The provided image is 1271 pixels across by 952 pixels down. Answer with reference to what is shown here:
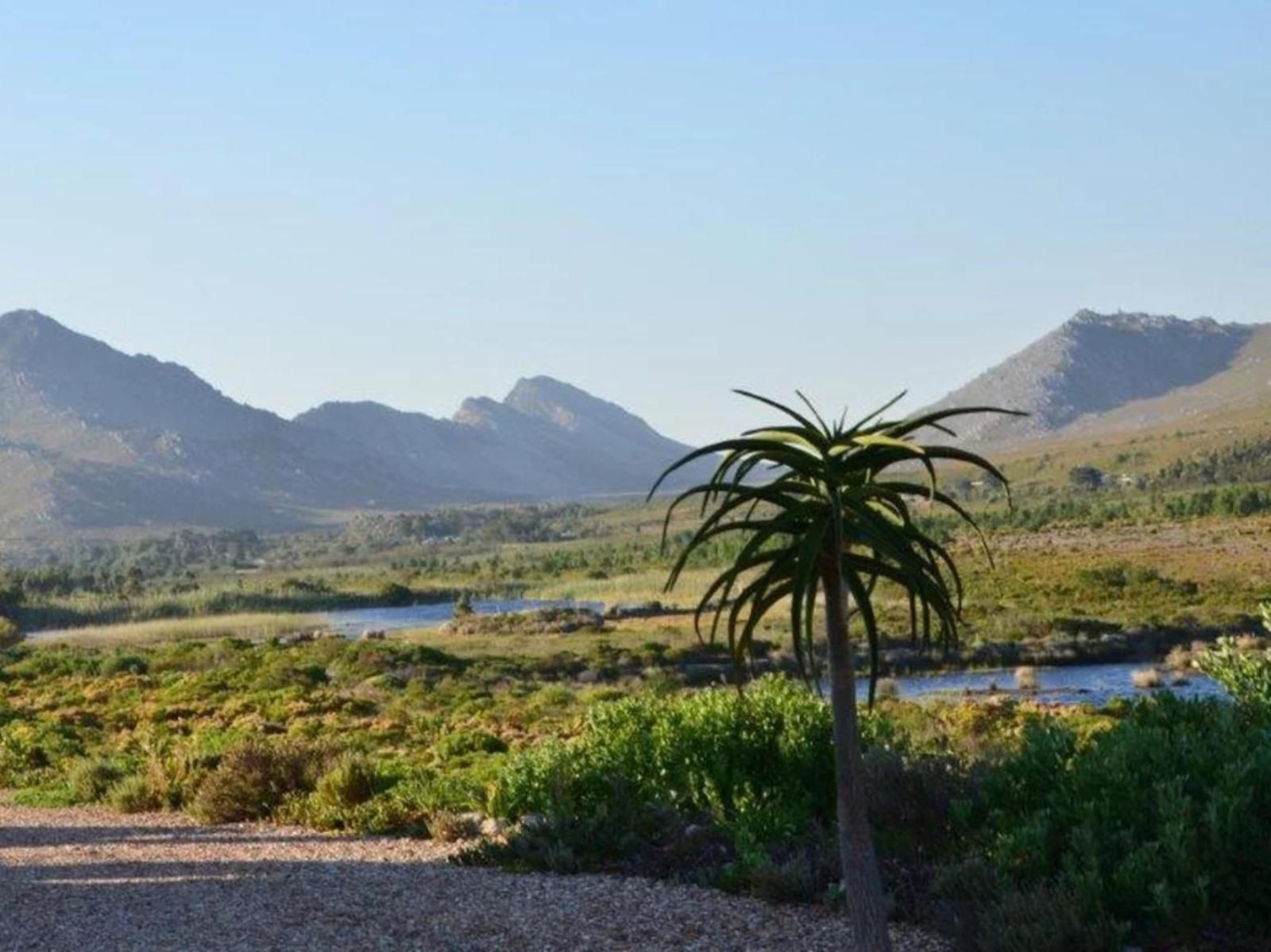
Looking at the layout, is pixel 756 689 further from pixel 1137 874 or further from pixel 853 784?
pixel 853 784

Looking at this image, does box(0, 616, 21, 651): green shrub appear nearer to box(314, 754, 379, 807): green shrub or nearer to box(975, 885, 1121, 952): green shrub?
box(314, 754, 379, 807): green shrub

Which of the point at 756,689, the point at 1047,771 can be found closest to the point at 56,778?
the point at 756,689

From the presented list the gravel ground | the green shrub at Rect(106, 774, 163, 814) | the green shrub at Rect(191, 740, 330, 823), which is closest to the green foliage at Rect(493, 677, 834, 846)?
the gravel ground

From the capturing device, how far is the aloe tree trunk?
6.24 metres

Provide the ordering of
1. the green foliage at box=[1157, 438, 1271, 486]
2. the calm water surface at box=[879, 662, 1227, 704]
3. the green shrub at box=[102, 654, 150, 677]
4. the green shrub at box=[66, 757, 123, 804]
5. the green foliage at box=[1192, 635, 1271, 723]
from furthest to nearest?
the green foliage at box=[1157, 438, 1271, 486]
the green shrub at box=[102, 654, 150, 677]
the calm water surface at box=[879, 662, 1227, 704]
the green shrub at box=[66, 757, 123, 804]
the green foliage at box=[1192, 635, 1271, 723]

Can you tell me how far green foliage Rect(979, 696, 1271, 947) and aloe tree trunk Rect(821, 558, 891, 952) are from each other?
222 centimetres

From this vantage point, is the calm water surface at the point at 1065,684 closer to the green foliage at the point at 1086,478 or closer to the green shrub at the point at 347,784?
the green shrub at the point at 347,784

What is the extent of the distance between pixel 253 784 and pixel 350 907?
5.94 m

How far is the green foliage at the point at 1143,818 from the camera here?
8.45 metres

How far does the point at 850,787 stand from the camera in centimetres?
646

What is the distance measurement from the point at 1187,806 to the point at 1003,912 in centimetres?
113

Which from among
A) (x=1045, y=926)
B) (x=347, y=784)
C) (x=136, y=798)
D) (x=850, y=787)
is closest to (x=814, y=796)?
(x=1045, y=926)

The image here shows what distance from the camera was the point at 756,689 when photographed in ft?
45.6

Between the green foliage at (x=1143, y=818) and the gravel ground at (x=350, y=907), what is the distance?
989 mm
